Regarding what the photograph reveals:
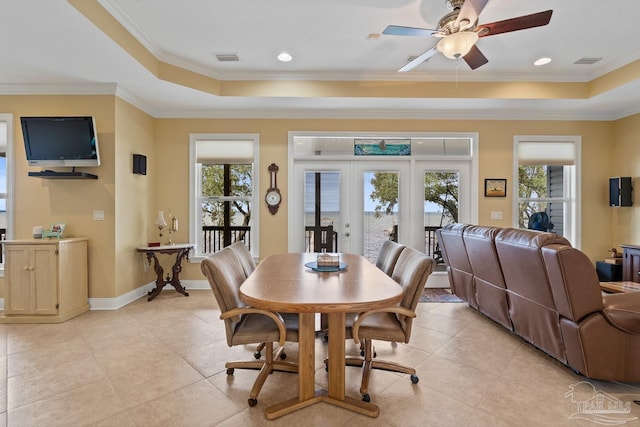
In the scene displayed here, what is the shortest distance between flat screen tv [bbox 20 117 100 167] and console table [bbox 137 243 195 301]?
1343mm

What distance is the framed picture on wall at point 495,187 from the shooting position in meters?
4.68

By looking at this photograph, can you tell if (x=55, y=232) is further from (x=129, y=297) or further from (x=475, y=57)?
(x=475, y=57)

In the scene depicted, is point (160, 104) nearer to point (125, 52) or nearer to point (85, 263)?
point (125, 52)

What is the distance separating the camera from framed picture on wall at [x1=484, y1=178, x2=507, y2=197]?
468cm

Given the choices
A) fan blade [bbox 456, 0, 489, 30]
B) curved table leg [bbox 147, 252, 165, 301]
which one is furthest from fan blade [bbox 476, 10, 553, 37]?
curved table leg [bbox 147, 252, 165, 301]

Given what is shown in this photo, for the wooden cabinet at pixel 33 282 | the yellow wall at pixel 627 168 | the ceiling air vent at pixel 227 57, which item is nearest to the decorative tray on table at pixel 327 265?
the ceiling air vent at pixel 227 57

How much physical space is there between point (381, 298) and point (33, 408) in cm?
229

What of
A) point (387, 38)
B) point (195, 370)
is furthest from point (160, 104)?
point (195, 370)

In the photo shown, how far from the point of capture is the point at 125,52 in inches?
115

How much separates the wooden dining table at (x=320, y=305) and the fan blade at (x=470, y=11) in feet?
6.45

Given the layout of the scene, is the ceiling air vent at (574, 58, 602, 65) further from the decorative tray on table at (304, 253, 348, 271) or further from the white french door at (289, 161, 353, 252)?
the decorative tray on table at (304, 253, 348, 271)

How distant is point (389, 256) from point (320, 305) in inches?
50.9

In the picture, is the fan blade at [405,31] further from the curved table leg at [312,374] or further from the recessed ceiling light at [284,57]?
the curved table leg at [312,374]

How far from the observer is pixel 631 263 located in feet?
13.3
